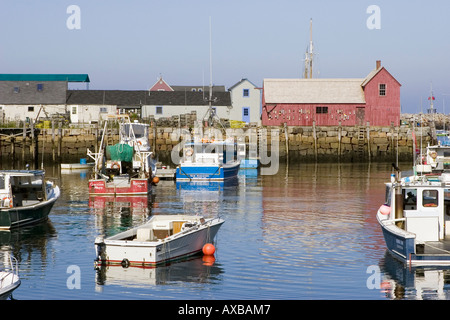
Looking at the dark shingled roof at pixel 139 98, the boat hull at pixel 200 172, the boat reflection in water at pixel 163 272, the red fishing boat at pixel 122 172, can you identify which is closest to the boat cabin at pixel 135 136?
the red fishing boat at pixel 122 172

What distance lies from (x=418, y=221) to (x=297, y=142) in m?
49.8

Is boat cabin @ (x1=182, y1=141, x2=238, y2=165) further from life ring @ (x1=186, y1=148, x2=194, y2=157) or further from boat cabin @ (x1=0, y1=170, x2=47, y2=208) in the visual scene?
boat cabin @ (x1=0, y1=170, x2=47, y2=208)

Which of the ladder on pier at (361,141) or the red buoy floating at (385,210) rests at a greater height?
the ladder on pier at (361,141)

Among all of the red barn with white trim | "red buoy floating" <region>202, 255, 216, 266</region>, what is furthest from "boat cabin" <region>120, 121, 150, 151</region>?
the red barn with white trim

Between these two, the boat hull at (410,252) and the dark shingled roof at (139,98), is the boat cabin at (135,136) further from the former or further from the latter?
the dark shingled roof at (139,98)

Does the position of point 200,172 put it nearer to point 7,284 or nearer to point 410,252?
point 410,252

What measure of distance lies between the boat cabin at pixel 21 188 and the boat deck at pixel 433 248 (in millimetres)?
15325

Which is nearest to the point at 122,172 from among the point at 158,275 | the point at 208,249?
the point at 208,249

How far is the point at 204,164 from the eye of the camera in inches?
2018

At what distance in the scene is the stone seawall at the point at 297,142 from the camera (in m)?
70.8

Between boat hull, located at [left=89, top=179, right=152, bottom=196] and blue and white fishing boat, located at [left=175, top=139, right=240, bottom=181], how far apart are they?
33.0 feet

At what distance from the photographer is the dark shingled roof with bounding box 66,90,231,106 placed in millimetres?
85312
